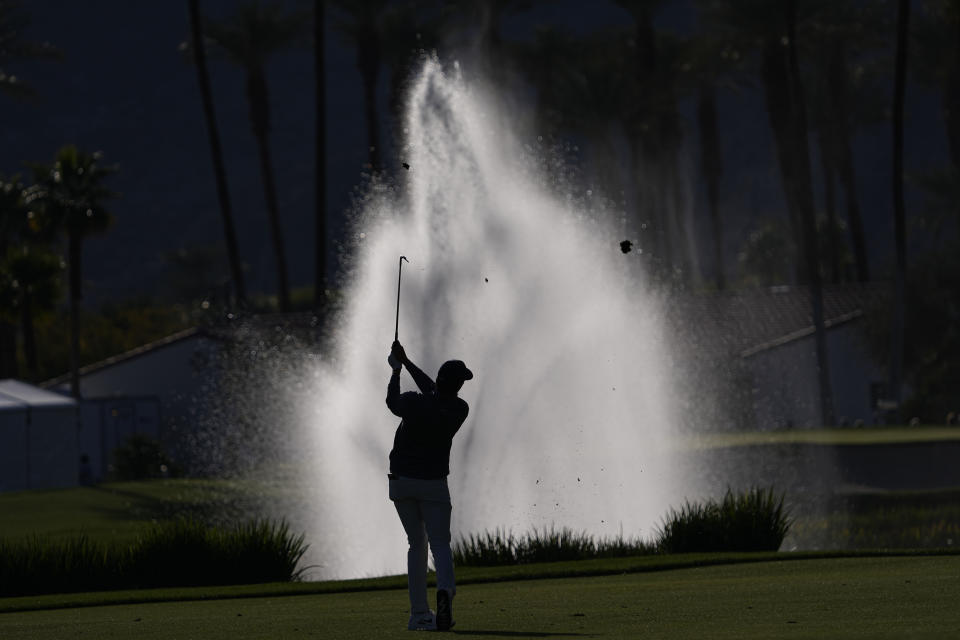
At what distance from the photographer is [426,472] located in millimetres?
11836

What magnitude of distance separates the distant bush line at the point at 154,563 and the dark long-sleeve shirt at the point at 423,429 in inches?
373

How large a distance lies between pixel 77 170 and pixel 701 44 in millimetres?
34267

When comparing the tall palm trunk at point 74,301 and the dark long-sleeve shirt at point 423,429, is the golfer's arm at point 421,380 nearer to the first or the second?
the dark long-sleeve shirt at point 423,429

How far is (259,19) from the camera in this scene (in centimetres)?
8281

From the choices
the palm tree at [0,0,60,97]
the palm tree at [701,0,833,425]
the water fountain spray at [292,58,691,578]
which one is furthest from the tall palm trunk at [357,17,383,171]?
the water fountain spray at [292,58,691,578]

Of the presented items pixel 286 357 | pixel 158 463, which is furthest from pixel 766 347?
pixel 158 463

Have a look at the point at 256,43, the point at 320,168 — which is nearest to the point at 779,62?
the point at 320,168

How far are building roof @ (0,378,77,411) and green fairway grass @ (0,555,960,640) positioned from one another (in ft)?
88.5

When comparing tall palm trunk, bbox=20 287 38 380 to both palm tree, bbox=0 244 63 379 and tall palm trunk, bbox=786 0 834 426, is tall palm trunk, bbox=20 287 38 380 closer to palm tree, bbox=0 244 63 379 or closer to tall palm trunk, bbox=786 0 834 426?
palm tree, bbox=0 244 63 379

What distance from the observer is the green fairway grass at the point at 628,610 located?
36.9ft

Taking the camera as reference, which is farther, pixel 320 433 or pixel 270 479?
pixel 270 479

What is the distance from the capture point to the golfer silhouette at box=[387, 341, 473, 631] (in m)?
11.7

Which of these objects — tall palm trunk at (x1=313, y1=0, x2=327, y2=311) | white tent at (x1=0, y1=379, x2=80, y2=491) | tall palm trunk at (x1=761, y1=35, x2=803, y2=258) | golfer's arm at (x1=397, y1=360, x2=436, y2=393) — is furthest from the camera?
tall palm trunk at (x1=761, y1=35, x2=803, y2=258)

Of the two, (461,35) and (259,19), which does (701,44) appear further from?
(259,19)
